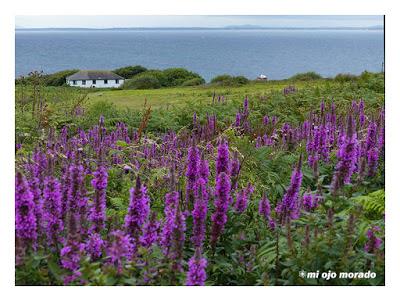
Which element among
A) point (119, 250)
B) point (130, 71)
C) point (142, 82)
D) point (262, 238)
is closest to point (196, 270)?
point (119, 250)

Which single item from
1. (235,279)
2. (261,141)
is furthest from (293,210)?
(261,141)

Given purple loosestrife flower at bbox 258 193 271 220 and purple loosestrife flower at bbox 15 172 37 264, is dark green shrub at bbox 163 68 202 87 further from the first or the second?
purple loosestrife flower at bbox 15 172 37 264

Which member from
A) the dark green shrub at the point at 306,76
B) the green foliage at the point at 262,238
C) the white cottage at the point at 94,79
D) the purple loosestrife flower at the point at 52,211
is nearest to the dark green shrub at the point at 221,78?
the dark green shrub at the point at 306,76

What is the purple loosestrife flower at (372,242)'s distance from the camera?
457cm

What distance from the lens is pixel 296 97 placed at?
48.9ft

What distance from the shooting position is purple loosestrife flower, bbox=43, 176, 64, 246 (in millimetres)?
4406

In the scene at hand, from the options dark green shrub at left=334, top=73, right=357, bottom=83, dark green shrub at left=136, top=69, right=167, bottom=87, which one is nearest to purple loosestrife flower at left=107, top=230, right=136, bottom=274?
dark green shrub at left=136, top=69, right=167, bottom=87

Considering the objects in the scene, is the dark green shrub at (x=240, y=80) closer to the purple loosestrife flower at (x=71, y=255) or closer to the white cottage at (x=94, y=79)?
the white cottage at (x=94, y=79)

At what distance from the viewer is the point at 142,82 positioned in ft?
58.0

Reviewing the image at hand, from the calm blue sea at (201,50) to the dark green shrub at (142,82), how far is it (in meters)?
0.63
